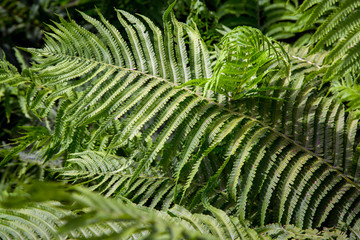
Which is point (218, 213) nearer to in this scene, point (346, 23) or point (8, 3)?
point (346, 23)

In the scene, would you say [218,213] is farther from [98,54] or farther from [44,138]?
[44,138]

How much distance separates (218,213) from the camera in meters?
1.17

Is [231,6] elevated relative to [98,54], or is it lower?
elevated

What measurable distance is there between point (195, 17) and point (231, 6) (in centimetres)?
52

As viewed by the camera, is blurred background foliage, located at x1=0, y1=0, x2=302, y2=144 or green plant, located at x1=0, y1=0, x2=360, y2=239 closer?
green plant, located at x1=0, y1=0, x2=360, y2=239

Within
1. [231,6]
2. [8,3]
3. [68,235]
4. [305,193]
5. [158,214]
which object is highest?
[231,6]

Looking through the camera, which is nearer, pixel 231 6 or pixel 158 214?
pixel 158 214

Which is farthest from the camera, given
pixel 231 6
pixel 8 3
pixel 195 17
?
pixel 8 3

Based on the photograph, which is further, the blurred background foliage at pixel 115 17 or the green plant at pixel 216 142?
the blurred background foliage at pixel 115 17

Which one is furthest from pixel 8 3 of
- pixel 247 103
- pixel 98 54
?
pixel 247 103

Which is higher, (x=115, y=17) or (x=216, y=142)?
(x=115, y=17)

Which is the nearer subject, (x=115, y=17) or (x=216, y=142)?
(x=216, y=142)

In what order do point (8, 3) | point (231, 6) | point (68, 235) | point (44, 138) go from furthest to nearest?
point (8, 3) → point (231, 6) → point (44, 138) → point (68, 235)

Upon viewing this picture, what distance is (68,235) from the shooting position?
1.13 metres
